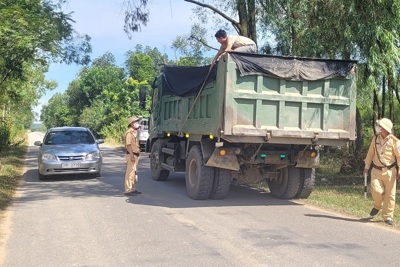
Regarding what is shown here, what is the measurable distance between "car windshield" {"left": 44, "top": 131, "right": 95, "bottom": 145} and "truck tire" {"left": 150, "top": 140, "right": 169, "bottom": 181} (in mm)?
2084

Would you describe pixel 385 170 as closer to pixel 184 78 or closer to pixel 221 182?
pixel 221 182

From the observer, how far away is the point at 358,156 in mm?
14516

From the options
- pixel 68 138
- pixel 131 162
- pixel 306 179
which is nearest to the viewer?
pixel 306 179

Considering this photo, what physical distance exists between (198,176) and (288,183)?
2.05 metres

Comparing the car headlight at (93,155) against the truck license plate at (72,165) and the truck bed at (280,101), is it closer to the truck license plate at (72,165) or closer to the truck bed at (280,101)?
the truck license plate at (72,165)

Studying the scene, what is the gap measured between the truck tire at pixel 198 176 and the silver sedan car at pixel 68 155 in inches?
155

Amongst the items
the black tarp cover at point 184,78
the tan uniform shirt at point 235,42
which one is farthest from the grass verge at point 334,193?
the tan uniform shirt at point 235,42

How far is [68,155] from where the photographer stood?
12.6m

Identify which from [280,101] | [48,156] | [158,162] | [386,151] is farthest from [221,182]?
[48,156]

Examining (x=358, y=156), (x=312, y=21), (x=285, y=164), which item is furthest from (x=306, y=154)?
(x=358, y=156)

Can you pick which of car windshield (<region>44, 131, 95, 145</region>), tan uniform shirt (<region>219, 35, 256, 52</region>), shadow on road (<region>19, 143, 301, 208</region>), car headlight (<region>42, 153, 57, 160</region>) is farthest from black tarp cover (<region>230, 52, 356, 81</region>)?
car windshield (<region>44, 131, 95, 145</region>)

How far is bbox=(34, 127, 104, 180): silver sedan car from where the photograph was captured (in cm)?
1253

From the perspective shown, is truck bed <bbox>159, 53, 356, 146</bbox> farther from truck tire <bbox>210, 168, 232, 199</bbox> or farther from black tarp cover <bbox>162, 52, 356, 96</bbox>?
truck tire <bbox>210, 168, 232, 199</bbox>

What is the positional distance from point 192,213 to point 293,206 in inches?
89.7
